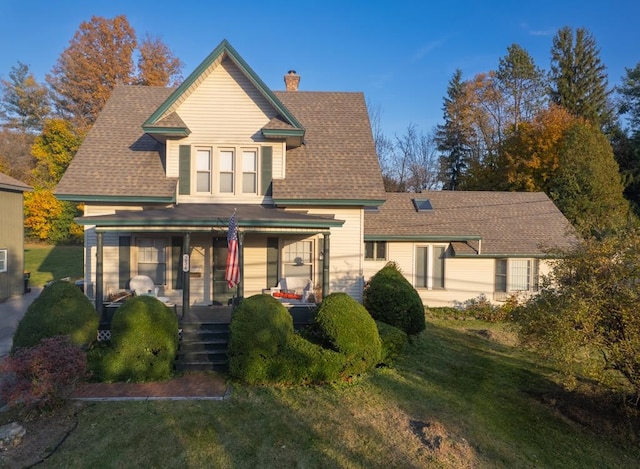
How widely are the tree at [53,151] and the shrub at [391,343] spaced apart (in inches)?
1413

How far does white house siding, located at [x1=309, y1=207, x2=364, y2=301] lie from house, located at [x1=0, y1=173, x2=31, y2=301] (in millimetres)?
14005

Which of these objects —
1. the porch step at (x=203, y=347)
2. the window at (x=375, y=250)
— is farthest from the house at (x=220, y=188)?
the window at (x=375, y=250)

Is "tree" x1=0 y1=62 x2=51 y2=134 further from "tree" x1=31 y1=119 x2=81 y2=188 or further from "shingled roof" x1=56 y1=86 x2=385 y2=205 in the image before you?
"shingled roof" x1=56 y1=86 x2=385 y2=205

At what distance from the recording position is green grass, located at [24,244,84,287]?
24.5 metres

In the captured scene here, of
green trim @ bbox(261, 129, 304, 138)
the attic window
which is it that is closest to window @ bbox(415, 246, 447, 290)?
the attic window

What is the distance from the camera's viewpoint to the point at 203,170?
41.1ft

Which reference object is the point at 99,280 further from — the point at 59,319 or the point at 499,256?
the point at 499,256

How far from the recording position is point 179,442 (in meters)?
6.00

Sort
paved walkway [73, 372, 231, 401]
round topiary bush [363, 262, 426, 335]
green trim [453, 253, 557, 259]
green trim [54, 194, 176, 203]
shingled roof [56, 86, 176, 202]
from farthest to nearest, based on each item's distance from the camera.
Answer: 1. green trim [453, 253, 557, 259]
2. shingled roof [56, 86, 176, 202]
3. green trim [54, 194, 176, 203]
4. round topiary bush [363, 262, 426, 335]
5. paved walkway [73, 372, 231, 401]

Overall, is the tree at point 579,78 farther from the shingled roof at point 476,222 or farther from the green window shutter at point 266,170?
the green window shutter at point 266,170

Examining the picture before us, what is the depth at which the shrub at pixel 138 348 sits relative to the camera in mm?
8031

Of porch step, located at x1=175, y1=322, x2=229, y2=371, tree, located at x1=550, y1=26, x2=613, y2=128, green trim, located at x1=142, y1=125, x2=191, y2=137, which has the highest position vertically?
tree, located at x1=550, y1=26, x2=613, y2=128

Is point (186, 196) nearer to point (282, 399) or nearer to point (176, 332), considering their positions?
point (176, 332)

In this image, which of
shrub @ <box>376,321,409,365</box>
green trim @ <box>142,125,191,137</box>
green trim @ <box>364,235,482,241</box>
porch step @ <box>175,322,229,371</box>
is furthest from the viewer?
green trim @ <box>364,235,482,241</box>
